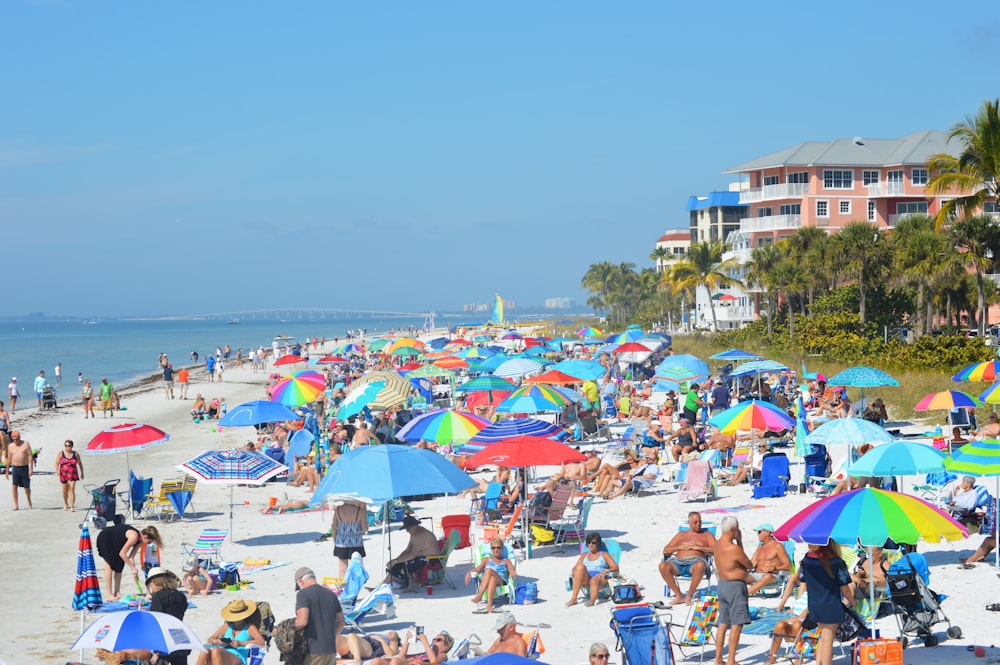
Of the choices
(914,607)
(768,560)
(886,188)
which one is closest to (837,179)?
(886,188)

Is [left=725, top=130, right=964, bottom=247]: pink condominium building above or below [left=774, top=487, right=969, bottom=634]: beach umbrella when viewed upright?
above

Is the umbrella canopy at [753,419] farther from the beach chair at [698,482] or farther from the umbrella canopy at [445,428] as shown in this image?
the umbrella canopy at [445,428]

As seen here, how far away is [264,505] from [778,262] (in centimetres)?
3502

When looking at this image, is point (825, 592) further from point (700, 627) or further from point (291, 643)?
point (291, 643)

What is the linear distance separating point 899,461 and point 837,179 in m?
49.8

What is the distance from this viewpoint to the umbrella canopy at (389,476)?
1120 centimetres

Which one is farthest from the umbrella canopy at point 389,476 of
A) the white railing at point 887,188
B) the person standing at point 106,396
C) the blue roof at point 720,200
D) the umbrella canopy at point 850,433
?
the blue roof at point 720,200

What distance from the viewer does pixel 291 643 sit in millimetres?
8203

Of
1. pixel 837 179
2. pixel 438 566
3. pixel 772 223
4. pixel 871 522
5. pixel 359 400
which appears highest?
pixel 837 179

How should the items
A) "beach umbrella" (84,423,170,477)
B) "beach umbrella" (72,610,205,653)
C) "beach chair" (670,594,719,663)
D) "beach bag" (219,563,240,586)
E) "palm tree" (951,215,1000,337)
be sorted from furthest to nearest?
"palm tree" (951,215,1000,337), "beach umbrella" (84,423,170,477), "beach bag" (219,563,240,586), "beach chair" (670,594,719,663), "beach umbrella" (72,610,205,653)

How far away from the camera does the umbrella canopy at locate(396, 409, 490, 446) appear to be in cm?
1517

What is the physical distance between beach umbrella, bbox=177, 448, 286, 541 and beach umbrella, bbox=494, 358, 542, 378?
40.5ft

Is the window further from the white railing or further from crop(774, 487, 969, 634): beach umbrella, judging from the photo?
crop(774, 487, 969, 634): beach umbrella

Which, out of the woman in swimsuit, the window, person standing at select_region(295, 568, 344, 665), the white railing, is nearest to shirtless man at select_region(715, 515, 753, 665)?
the woman in swimsuit
